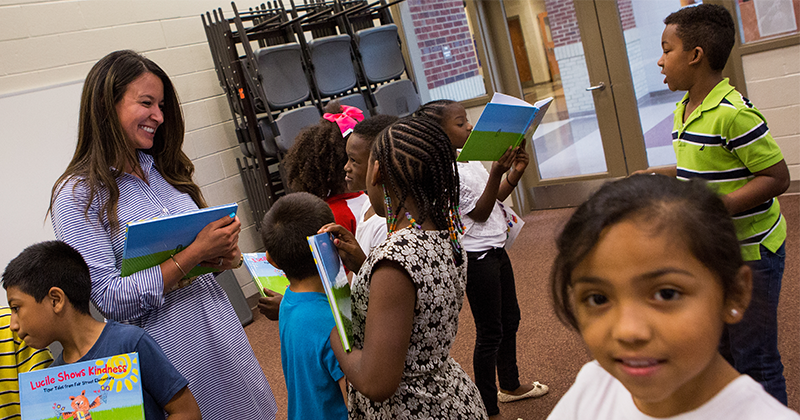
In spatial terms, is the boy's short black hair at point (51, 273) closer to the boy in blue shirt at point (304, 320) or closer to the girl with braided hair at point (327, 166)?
the boy in blue shirt at point (304, 320)

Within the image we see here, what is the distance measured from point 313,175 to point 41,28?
2.53 metres

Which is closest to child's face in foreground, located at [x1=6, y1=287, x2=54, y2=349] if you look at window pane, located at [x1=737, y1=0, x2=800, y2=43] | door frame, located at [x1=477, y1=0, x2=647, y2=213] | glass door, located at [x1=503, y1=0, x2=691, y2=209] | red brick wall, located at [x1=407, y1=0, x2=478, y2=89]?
door frame, located at [x1=477, y1=0, x2=647, y2=213]

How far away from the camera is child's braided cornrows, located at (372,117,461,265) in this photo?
4.06 ft

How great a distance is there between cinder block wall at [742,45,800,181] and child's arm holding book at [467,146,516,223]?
2751 mm

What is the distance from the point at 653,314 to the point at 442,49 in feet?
15.8

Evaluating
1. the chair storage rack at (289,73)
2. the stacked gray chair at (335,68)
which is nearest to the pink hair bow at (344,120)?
the chair storage rack at (289,73)

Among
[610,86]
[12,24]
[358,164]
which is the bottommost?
[610,86]

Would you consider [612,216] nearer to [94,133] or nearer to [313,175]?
[94,133]

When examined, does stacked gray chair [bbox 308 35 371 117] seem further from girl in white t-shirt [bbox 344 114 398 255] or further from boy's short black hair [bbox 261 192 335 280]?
boy's short black hair [bbox 261 192 335 280]

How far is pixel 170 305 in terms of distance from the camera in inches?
57.2

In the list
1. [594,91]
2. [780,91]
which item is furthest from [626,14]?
[780,91]

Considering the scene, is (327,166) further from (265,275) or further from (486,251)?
(265,275)

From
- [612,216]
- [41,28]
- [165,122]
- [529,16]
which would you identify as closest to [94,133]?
[165,122]

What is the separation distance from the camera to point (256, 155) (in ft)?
14.0
